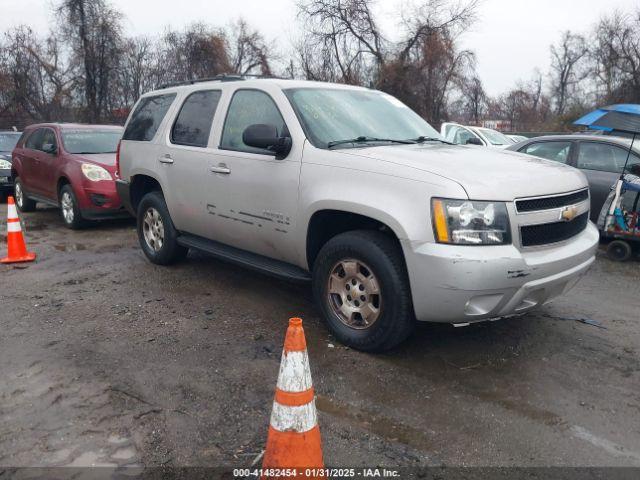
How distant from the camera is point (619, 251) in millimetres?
6648

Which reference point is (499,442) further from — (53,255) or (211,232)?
(53,255)

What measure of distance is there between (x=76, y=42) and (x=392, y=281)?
25217 millimetres

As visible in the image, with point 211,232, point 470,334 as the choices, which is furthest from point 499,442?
point 211,232

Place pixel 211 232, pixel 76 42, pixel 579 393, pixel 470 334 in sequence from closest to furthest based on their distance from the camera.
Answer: pixel 579 393 → pixel 470 334 → pixel 211 232 → pixel 76 42

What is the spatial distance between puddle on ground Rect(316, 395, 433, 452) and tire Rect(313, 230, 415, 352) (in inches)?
24.8

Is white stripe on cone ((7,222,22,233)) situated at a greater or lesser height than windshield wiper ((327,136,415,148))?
lesser

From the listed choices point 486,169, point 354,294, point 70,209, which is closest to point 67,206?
point 70,209

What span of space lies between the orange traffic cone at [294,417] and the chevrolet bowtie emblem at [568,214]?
216cm

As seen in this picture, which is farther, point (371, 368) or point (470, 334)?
point (470, 334)

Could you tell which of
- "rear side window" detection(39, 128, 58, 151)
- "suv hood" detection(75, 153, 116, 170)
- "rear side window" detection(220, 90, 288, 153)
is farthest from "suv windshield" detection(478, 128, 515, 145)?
"rear side window" detection(220, 90, 288, 153)

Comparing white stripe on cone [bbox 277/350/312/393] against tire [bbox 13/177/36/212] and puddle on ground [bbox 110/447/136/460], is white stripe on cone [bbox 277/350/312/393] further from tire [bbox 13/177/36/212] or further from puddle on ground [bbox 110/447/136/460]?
tire [bbox 13/177/36/212]

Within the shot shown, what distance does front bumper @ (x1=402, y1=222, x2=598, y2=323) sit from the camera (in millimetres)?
3182

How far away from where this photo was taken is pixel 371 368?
3.62 meters

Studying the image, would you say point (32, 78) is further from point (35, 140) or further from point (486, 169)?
point (486, 169)
